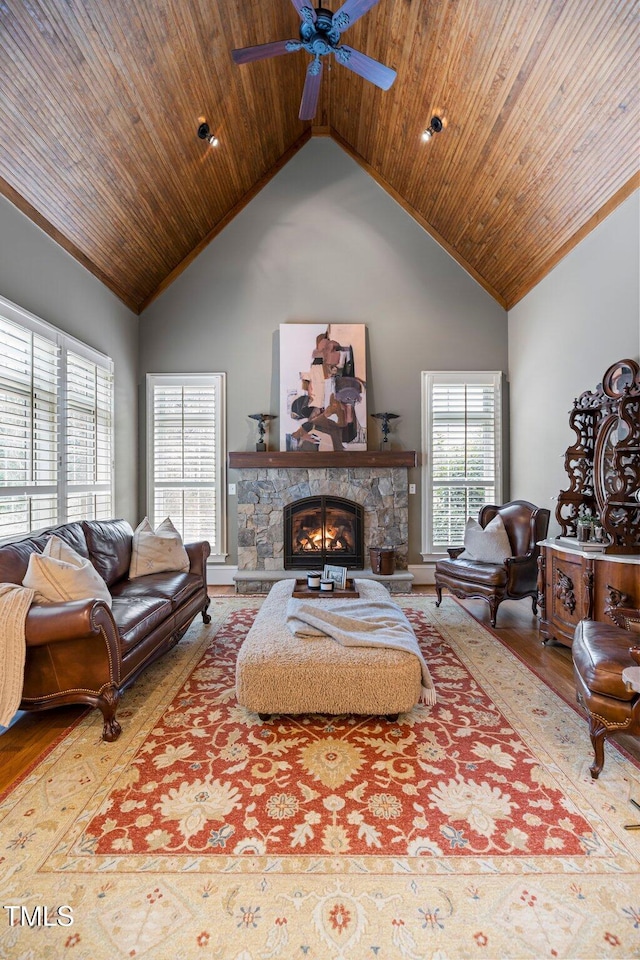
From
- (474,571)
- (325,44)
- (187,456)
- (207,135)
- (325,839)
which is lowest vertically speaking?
(325,839)

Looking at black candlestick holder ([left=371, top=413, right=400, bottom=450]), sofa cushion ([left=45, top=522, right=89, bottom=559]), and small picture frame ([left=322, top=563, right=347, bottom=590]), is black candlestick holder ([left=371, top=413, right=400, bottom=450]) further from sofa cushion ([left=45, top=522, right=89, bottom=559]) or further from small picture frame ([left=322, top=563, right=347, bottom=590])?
sofa cushion ([left=45, top=522, right=89, bottom=559])

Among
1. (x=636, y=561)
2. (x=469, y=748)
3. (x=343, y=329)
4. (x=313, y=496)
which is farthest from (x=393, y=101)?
(x=469, y=748)

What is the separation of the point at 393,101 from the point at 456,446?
375 cm

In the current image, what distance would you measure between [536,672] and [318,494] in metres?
3.12

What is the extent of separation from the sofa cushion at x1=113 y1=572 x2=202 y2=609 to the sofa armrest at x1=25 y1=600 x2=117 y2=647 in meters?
0.96

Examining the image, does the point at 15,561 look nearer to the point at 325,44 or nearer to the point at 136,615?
the point at 136,615

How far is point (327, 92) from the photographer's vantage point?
5.23m

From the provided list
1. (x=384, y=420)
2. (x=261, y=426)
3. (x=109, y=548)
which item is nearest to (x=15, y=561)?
(x=109, y=548)

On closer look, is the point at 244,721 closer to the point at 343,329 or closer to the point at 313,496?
the point at 313,496

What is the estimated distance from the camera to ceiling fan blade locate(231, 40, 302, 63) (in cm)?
291

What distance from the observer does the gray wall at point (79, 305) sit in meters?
3.48

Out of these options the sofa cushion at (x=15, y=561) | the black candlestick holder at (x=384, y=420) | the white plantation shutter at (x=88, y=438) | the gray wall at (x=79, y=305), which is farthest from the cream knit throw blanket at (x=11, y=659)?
the black candlestick holder at (x=384, y=420)

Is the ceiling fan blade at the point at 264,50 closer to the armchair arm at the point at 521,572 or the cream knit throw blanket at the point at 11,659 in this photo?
the cream knit throw blanket at the point at 11,659

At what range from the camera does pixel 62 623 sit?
7.80 ft
